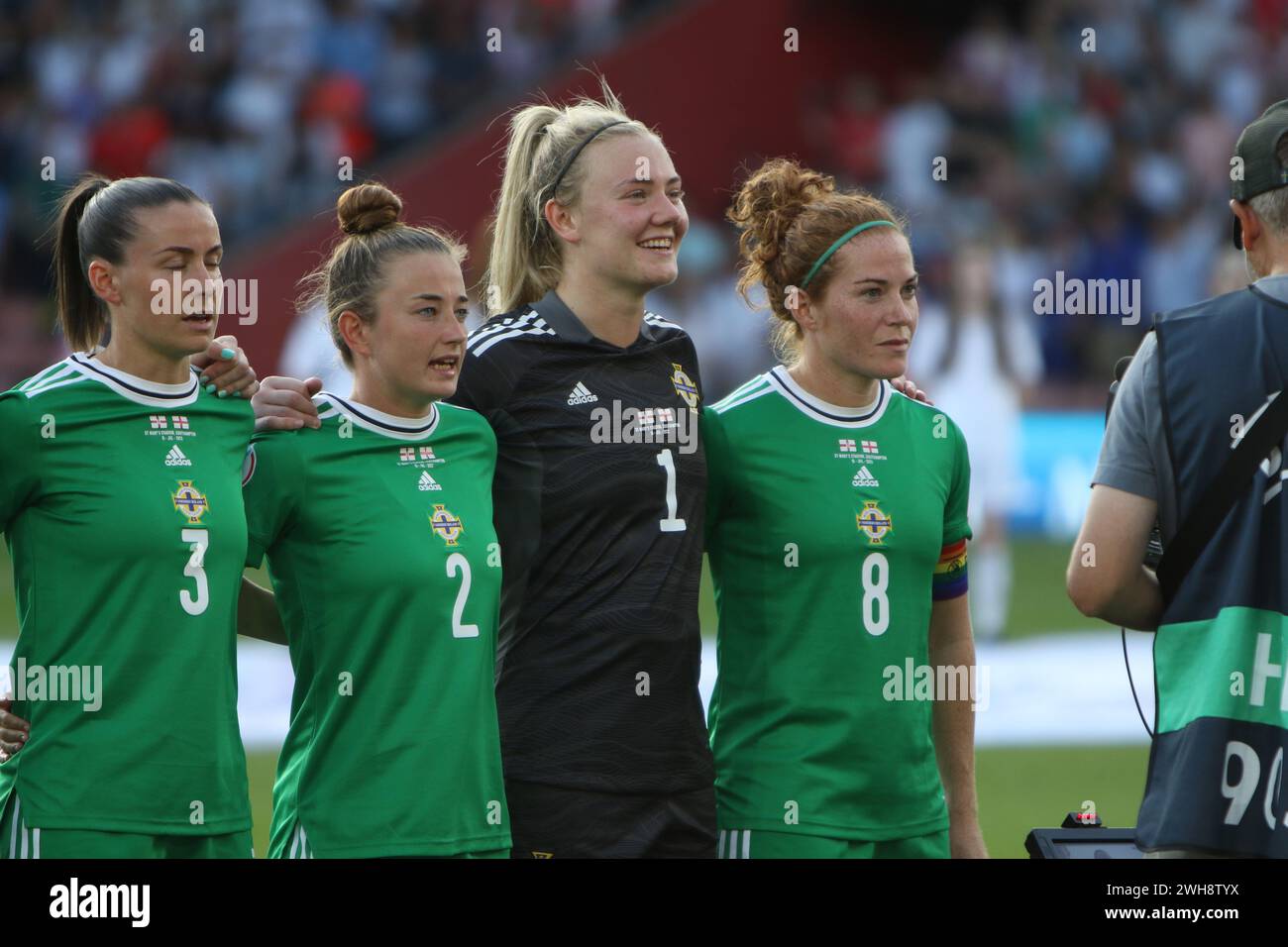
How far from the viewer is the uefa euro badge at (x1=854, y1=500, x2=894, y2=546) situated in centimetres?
421

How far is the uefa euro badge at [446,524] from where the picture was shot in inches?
157

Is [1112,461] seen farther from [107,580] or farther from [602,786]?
[107,580]

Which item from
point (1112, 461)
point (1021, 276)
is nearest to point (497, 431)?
point (1112, 461)

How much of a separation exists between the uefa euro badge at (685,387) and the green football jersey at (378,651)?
0.58 m

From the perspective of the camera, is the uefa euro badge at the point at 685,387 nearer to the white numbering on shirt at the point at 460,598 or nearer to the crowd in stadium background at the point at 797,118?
the white numbering on shirt at the point at 460,598

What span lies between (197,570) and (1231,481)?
2104 millimetres

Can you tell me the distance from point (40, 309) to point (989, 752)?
38.9 feet

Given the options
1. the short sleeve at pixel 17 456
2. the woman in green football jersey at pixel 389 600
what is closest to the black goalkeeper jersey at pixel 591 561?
the woman in green football jersey at pixel 389 600

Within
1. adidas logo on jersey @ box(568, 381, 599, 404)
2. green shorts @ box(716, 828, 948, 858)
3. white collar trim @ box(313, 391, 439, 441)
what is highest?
adidas logo on jersey @ box(568, 381, 599, 404)

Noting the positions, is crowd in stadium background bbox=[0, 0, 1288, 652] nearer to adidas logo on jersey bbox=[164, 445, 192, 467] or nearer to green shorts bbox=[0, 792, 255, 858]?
adidas logo on jersey bbox=[164, 445, 192, 467]

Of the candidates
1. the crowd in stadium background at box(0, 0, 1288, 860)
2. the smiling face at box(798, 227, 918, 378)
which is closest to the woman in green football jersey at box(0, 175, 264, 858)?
the smiling face at box(798, 227, 918, 378)

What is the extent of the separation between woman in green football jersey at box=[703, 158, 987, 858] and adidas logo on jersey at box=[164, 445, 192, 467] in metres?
1.21

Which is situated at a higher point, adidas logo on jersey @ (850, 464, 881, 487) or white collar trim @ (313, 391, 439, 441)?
white collar trim @ (313, 391, 439, 441)

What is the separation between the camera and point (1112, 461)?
3641 mm
